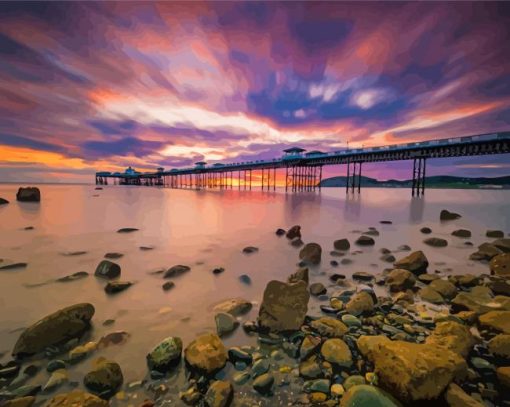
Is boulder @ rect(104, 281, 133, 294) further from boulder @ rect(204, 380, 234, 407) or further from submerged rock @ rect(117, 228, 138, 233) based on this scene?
submerged rock @ rect(117, 228, 138, 233)

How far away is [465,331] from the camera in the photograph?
11.3ft

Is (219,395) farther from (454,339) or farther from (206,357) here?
(454,339)

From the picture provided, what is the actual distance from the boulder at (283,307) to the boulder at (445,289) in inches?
138

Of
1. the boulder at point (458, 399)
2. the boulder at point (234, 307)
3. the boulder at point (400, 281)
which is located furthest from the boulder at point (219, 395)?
the boulder at point (400, 281)

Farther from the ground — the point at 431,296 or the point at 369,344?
the point at 369,344

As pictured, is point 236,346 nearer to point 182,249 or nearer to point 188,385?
point 188,385

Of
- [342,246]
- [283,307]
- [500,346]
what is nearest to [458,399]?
[500,346]

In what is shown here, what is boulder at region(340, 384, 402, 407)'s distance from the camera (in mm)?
2387

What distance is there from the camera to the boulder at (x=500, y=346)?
322 centimetres

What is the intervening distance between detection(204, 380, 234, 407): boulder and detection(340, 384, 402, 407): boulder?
4.15ft

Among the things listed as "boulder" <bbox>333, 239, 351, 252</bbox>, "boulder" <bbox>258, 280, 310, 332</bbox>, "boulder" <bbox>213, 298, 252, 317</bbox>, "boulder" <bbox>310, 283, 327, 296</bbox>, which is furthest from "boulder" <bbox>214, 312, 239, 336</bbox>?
"boulder" <bbox>333, 239, 351, 252</bbox>

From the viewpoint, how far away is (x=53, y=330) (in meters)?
3.69

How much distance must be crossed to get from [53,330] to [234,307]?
3049 millimetres

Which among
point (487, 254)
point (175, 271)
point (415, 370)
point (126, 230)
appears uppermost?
point (415, 370)
